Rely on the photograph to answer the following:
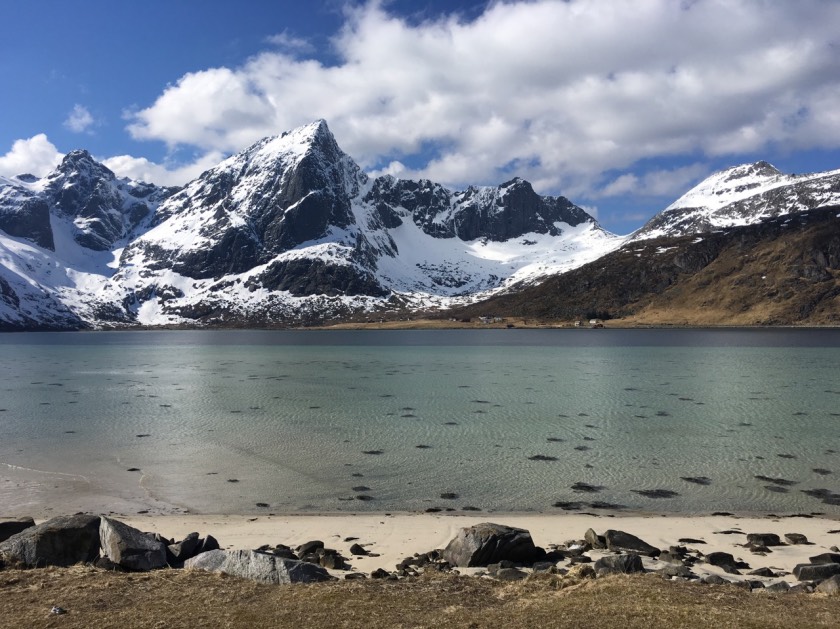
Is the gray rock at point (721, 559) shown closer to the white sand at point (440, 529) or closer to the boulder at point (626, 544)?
the white sand at point (440, 529)

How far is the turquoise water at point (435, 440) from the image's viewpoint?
3000cm

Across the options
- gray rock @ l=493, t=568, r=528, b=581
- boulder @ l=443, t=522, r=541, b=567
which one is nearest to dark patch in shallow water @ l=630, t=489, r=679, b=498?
boulder @ l=443, t=522, r=541, b=567

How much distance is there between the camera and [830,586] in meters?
15.4

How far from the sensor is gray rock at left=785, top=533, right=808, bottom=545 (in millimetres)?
21681

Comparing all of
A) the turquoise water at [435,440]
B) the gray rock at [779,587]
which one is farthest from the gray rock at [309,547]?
the gray rock at [779,587]

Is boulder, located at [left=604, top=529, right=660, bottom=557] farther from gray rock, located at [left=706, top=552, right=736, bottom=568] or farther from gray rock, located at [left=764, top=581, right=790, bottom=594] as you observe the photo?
gray rock, located at [left=764, top=581, right=790, bottom=594]

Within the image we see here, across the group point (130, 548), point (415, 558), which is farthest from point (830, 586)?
point (130, 548)

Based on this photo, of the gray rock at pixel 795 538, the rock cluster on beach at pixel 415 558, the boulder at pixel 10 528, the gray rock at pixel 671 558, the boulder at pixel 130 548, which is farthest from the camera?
the gray rock at pixel 795 538

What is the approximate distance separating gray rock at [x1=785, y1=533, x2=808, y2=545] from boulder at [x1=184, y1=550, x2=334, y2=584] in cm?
1692

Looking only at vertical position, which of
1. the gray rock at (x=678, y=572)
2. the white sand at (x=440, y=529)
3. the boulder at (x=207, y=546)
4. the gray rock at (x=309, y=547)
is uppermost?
the gray rock at (x=678, y=572)

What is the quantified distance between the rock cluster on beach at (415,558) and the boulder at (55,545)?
3 centimetres

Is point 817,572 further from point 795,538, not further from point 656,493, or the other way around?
point 656,493

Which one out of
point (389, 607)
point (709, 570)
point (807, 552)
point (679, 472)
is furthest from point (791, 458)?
point (389, 607)

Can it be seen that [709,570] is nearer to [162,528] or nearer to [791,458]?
[162,528]
